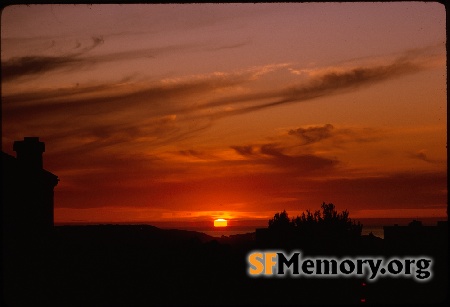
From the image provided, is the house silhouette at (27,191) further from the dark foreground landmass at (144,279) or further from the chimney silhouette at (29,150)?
the dark foreground landmass at (144,279)

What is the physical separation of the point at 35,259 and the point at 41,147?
567 centimetres

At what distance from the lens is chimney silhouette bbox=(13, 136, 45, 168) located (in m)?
22.5

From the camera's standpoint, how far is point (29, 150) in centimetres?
2261

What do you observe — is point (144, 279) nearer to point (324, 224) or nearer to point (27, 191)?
point (27, 191)

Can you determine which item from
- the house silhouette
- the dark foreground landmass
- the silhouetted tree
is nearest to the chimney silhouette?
the house silhouette

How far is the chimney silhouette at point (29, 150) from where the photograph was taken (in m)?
22.5

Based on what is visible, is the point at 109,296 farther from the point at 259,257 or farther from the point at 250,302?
the point at 259,257

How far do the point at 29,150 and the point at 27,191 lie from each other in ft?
5.07

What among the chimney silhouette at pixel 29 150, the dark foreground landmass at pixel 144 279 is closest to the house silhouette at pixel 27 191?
the chimney silhouette at pixel 29 150

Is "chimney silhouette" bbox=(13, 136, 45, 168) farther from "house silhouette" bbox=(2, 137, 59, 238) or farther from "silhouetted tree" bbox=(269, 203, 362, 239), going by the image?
"silhouetted tree" bbox=(269, 203, 362, 239)

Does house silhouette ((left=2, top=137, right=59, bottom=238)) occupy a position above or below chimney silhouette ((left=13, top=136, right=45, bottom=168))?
below

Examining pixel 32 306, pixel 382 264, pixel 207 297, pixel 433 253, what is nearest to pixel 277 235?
pixel 433 253

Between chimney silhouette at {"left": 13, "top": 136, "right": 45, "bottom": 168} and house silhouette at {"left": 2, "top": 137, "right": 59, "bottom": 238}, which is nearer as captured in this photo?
house silhouette at {"left": 2, "top": 137, "right": 59, "bottom": 238}

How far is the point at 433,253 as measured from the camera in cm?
3070
